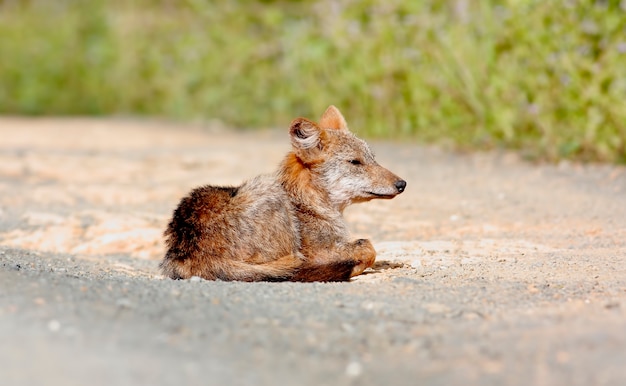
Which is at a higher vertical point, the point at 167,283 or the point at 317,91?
the point at 317,91

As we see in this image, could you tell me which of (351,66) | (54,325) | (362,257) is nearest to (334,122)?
(362,257)

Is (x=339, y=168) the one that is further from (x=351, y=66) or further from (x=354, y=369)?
(x=351, y=66)

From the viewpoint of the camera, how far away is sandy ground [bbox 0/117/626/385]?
3576mm

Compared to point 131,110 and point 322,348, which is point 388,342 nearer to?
point 322,348

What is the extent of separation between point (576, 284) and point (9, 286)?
9.52 ft

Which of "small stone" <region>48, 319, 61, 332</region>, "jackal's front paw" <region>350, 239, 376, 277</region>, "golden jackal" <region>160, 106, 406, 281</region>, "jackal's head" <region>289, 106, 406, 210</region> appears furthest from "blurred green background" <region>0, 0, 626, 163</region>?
"small stone" <region>48, 319, 61, 332</region>

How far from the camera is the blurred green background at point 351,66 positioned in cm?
934

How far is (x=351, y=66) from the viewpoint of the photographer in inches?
496

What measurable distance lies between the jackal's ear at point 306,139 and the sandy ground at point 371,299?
0.84 m

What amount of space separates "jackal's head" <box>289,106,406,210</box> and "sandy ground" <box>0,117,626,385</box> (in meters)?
0.47

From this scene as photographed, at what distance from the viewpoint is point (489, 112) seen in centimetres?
1048

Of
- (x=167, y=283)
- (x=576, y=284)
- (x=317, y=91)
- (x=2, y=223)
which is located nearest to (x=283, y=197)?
(x=167, y=283)

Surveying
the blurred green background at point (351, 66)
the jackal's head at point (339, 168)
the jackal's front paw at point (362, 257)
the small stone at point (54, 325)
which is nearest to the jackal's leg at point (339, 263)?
the jackal's front paw at point (362, 257)

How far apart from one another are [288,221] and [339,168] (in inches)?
26.8
